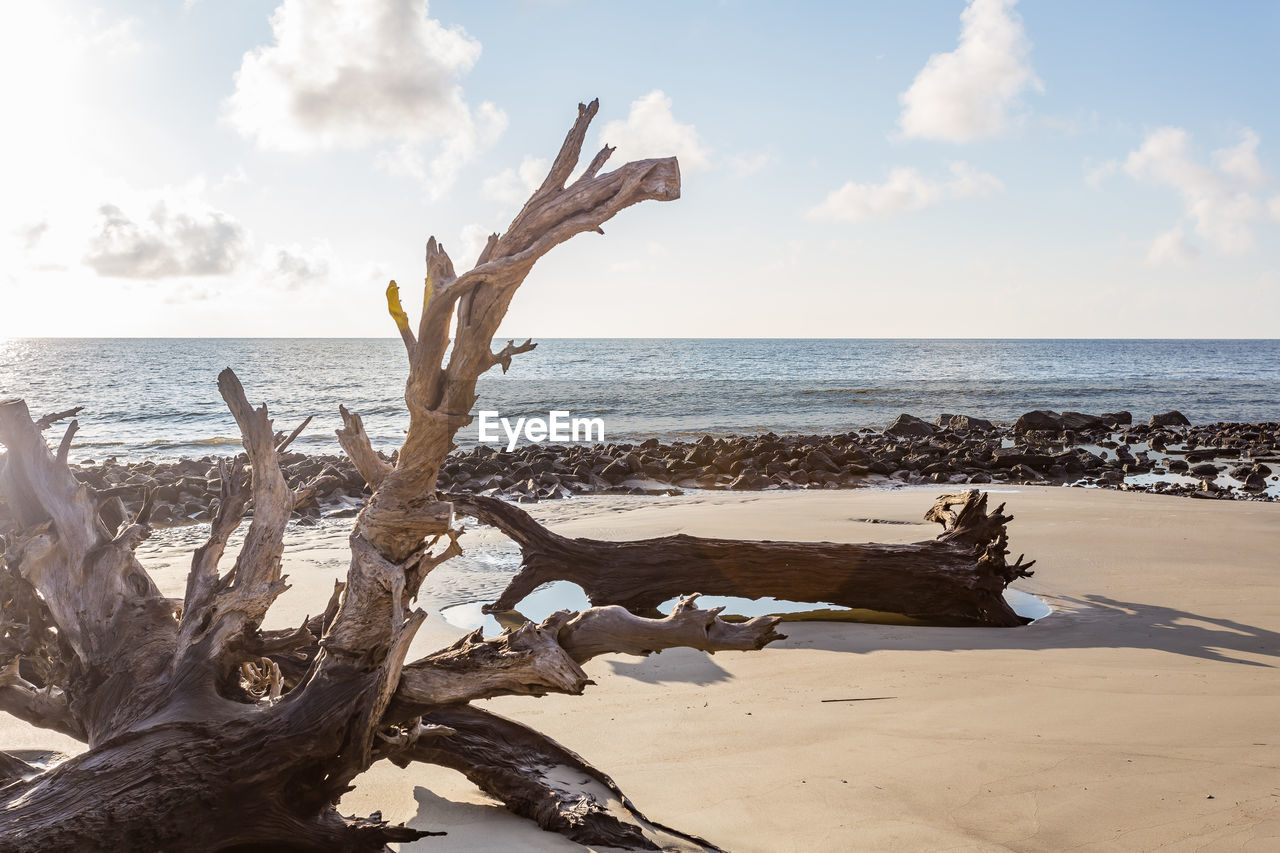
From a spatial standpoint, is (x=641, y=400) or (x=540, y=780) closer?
(x=540, y=780)

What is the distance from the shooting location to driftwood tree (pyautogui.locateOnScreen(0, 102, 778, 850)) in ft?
8.95

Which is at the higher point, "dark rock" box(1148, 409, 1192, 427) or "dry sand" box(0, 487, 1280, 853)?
"dark rock" box(1148, 409, 1192, 427)

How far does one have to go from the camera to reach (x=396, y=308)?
119 inches

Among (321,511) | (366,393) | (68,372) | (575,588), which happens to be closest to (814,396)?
(366,393)

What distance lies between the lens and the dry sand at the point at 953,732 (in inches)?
133

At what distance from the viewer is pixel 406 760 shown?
3295 millimetres

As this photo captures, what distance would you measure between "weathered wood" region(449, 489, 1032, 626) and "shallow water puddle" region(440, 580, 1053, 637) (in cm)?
18

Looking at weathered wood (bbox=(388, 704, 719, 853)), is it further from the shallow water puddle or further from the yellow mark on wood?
the shallow water puddle

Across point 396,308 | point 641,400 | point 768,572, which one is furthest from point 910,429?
point 396,308

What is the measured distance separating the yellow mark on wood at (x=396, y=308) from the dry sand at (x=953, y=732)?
195 centimetres

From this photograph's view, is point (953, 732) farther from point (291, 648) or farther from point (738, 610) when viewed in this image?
point (291, 648)

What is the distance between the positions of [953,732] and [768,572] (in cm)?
233

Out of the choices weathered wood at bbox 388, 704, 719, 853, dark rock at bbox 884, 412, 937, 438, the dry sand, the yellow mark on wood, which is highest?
the yellow mark on wood

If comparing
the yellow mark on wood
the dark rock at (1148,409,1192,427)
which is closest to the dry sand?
the yellow mark on wood
